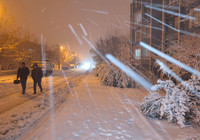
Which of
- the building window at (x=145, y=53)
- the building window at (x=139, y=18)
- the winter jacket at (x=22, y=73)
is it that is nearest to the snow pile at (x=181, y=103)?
the winter jacket at (x=22, y=73)

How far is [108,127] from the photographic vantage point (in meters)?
3.61

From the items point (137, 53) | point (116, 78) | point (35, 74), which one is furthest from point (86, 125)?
point (137, 53)

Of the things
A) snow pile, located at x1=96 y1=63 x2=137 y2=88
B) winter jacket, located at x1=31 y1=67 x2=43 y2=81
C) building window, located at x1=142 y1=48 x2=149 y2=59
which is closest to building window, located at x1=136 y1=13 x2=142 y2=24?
building window, located at x1=142 y1=48 x2=149 y2=59

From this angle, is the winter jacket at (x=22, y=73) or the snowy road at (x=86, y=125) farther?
the winter jacket at (x=22, y=73)

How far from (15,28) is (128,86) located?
457 inches

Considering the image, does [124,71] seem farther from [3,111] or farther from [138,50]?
[138,50]

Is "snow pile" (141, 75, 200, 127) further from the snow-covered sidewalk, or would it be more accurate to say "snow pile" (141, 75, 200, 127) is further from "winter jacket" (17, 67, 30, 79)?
"winter jacket" (17, 67, 30, 79)

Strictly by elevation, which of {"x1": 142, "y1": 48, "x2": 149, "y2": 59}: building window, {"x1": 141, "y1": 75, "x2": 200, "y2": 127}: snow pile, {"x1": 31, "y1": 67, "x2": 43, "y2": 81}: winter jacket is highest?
{"x1": 142, "y1": 48, "x2": 149, "y2": 59}: building window

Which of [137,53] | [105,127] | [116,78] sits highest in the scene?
[137,53]

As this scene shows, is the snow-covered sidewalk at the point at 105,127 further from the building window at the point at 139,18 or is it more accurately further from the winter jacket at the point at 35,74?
the building window at the point at 139,18

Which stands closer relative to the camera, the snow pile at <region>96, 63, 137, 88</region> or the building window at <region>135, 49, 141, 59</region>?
the snow pile at <region>96, 63, 137, 88</region>

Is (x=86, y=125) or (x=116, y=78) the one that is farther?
(x=116, y=78)

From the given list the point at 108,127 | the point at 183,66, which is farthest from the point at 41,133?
the point at 183,66

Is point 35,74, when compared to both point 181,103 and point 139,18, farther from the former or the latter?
point 139,18
